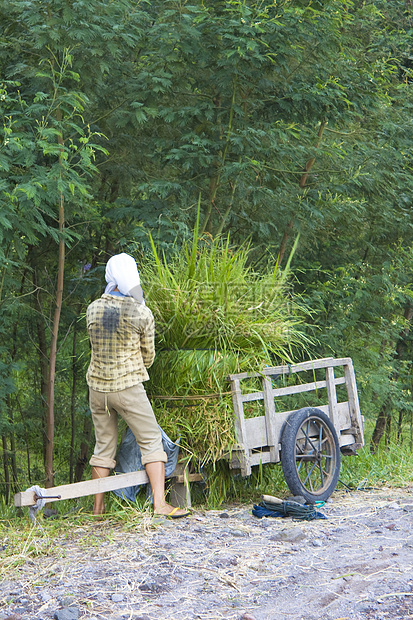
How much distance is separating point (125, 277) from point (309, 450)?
198 cm

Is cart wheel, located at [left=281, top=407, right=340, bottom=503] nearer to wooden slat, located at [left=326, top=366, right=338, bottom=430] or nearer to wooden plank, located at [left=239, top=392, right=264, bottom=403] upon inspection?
wooden slat, located at [left=326, top=366, right=338, bottom=430]

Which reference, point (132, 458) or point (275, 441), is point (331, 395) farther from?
point (132, 458)

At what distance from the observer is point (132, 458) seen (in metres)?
4.87

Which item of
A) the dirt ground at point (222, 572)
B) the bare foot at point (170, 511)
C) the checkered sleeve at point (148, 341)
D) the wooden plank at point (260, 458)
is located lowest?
the dirt ground at point (222, 572)

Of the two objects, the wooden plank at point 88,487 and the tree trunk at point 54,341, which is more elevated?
the tree trunk at point 54,341

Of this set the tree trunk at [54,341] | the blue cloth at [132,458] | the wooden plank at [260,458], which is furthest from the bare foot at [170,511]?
the tree trunk at [54,341]

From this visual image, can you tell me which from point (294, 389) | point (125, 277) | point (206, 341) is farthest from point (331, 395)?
point (125, 277)

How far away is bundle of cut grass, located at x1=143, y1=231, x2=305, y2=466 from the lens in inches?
189

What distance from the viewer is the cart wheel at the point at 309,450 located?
16.2ft

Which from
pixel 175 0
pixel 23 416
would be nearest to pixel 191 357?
pixel 175 0

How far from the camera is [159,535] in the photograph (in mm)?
4082

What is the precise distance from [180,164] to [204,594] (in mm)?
4434

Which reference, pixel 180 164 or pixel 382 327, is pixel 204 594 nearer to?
pixel 180 164

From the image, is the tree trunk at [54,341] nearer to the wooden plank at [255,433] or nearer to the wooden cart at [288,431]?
the wooden cart at [288,431]
